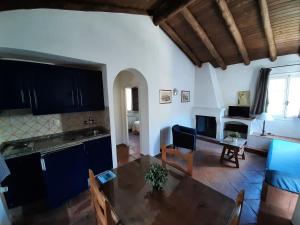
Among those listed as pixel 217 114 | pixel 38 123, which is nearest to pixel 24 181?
pixel 38 123

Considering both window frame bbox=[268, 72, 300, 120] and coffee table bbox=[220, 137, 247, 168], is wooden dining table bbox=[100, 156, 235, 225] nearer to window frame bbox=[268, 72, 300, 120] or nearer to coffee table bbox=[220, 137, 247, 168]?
coffee table bbox=[220, 137, 247, 168]

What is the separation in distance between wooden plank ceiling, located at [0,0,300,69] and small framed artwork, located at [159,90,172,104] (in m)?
1.55

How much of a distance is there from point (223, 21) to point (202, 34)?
0.53m

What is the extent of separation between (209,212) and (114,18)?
130 inches

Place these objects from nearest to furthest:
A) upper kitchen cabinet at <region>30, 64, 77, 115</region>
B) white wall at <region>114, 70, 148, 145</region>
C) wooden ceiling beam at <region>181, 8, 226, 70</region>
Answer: upper kitchen cabinet at <region>30, 64, 77, 115</region>
wooden ceiling beam at <region>181, 8, 226, 70</region>
white wall at <region>114, 70, 148, 145</region>

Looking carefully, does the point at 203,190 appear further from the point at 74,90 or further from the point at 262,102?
the point at 262,102

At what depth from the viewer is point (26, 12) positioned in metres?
1.85

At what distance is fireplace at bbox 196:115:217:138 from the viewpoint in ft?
16.5

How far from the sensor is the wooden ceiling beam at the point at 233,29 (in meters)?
2.77

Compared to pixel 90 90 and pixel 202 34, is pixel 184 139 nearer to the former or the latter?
pixel 90 90

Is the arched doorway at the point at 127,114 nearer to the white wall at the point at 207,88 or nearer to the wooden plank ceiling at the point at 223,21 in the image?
the wooden plank ceiling at the point at 223,21

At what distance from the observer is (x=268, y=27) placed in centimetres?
296

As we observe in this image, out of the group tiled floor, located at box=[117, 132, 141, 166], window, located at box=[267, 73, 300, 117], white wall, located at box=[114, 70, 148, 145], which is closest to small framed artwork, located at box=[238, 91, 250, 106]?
window, located at box=[267, 73, 300, 117]

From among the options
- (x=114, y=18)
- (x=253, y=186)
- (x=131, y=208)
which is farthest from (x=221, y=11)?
(x=131, y=208)
